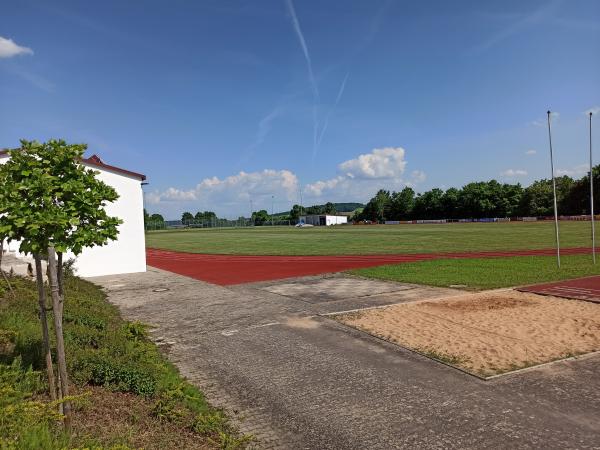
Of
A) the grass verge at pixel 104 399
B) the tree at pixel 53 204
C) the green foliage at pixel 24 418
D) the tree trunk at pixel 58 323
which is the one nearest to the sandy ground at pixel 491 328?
the grass verge at pixel 104 399

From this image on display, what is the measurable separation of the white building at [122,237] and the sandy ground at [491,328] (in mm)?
16033

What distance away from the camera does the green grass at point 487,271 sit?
649 inches

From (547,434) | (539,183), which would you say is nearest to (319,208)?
(539,183)

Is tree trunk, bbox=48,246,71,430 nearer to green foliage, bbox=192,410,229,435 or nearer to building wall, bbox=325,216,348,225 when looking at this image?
green foliage, bbox=192,410,229,435

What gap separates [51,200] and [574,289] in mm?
15442

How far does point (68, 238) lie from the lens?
4773mm

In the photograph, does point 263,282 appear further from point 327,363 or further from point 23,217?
point 23,217

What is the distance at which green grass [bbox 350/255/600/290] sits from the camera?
1648 centimetres

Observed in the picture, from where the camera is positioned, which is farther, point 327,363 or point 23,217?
point 327,363

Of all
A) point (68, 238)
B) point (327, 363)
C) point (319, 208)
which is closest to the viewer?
point (68, 238)

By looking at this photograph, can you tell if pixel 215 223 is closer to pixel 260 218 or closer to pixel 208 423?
pixel 260 218

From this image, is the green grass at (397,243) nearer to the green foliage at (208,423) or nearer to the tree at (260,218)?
the green foliage at (208,423)

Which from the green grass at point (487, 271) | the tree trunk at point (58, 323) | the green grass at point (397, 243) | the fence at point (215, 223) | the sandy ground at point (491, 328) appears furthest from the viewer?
the fence at point (215, 223)

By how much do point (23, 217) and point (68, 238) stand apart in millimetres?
514
